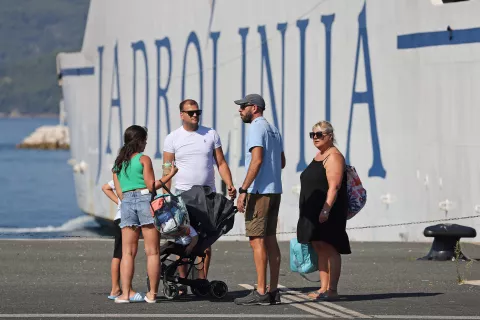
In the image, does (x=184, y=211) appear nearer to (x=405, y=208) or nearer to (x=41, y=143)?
(x=405, y=208)

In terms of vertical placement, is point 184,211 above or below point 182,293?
above

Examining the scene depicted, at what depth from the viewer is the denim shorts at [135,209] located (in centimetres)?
1187

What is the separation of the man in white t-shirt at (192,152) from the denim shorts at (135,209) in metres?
0.43

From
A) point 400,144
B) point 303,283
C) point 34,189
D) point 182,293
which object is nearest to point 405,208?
point 400,144

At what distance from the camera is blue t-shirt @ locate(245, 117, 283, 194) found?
1168cm

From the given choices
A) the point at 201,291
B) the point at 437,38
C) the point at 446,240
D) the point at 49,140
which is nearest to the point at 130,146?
the point at 201,291

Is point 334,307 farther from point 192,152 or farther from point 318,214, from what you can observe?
point 192,152

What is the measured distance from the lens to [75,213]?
62781mm

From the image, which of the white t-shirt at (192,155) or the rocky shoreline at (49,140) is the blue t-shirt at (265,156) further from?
the rocky shoreline at (49,140)

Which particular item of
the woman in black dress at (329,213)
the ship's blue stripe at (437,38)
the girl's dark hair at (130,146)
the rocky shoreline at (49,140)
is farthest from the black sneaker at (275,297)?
the rocky shoreline at (49,140)

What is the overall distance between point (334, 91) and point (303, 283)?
7.40 metres

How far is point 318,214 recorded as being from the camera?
1205 centimetres

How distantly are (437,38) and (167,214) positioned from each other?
26.0 ft

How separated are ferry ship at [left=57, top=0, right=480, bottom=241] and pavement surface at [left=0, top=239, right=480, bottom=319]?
1.34m
